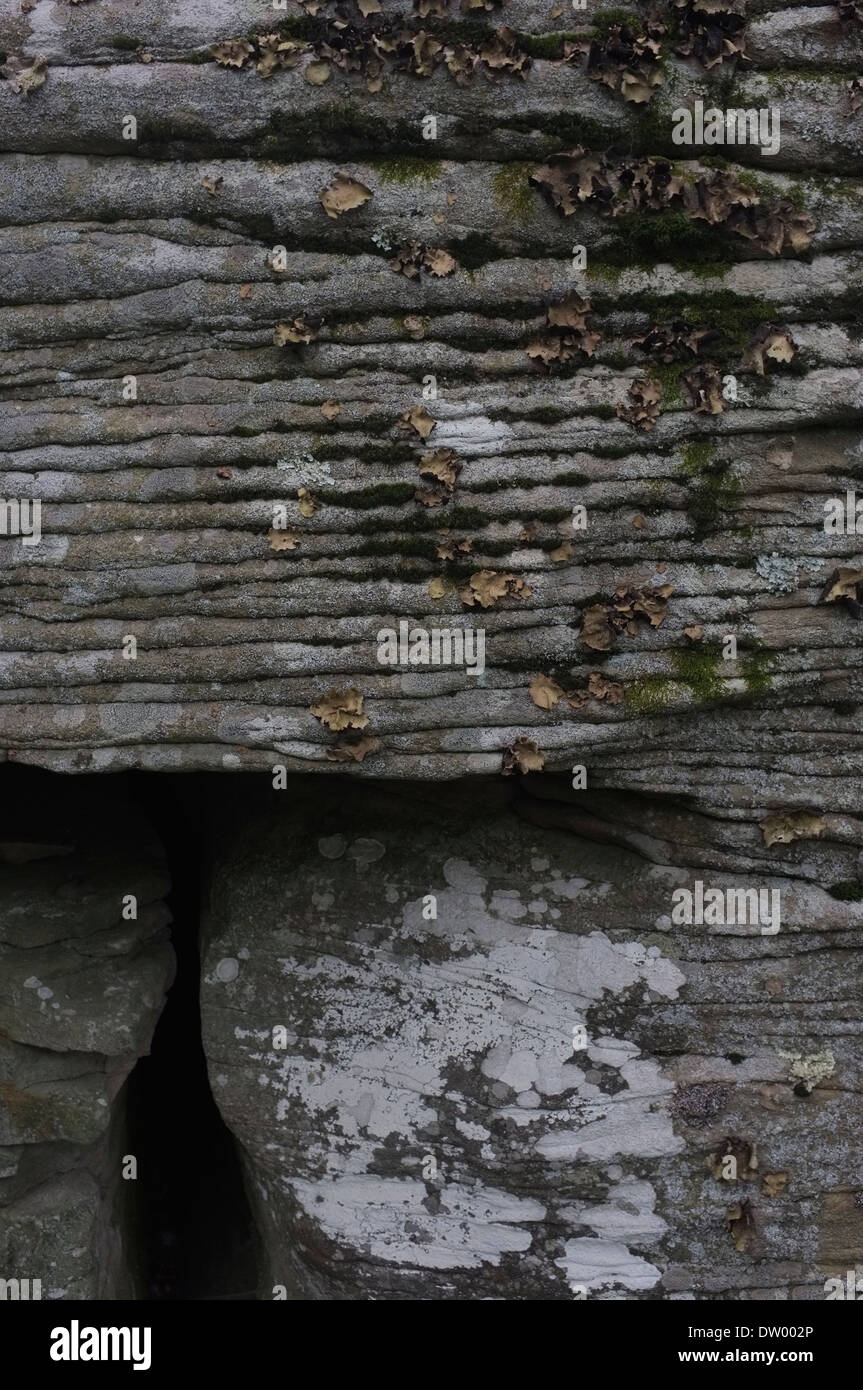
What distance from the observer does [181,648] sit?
181 inches

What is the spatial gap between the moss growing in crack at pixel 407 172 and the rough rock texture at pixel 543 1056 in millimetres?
2673

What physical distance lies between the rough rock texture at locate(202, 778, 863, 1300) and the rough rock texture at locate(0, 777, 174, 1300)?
1.90ft

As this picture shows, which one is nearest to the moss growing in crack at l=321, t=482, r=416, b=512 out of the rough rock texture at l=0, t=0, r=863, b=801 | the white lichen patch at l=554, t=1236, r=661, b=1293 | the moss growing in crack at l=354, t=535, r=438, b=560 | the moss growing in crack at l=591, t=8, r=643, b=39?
the rough rock texture at l=0, t=0, r=863, b=801

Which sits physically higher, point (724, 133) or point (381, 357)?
point (724, 133)

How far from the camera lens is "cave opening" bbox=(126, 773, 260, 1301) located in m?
6.46

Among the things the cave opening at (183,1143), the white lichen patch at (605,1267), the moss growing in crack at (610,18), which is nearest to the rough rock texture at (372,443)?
the moss growing in crack at (610,18)

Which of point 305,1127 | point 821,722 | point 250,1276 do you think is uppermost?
point 821,722

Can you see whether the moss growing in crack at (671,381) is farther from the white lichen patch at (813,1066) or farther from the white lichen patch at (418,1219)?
the white lichen patch at (418,1219)

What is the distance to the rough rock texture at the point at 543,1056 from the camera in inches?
198

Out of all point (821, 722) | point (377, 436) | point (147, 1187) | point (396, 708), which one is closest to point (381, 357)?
point (377, 436)

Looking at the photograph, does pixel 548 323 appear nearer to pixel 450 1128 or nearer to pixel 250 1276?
pixel 450 1128

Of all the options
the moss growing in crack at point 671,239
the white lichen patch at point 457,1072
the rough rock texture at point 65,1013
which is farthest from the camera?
the rough rock texture at point 65,1013

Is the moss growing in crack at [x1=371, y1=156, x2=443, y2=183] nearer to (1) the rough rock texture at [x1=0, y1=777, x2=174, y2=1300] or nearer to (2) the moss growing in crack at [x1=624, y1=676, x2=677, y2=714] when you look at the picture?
(2) the moss growing in crack at [x1=624, y1=676, x2=677, y2=714]

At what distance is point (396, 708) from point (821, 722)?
188cm
